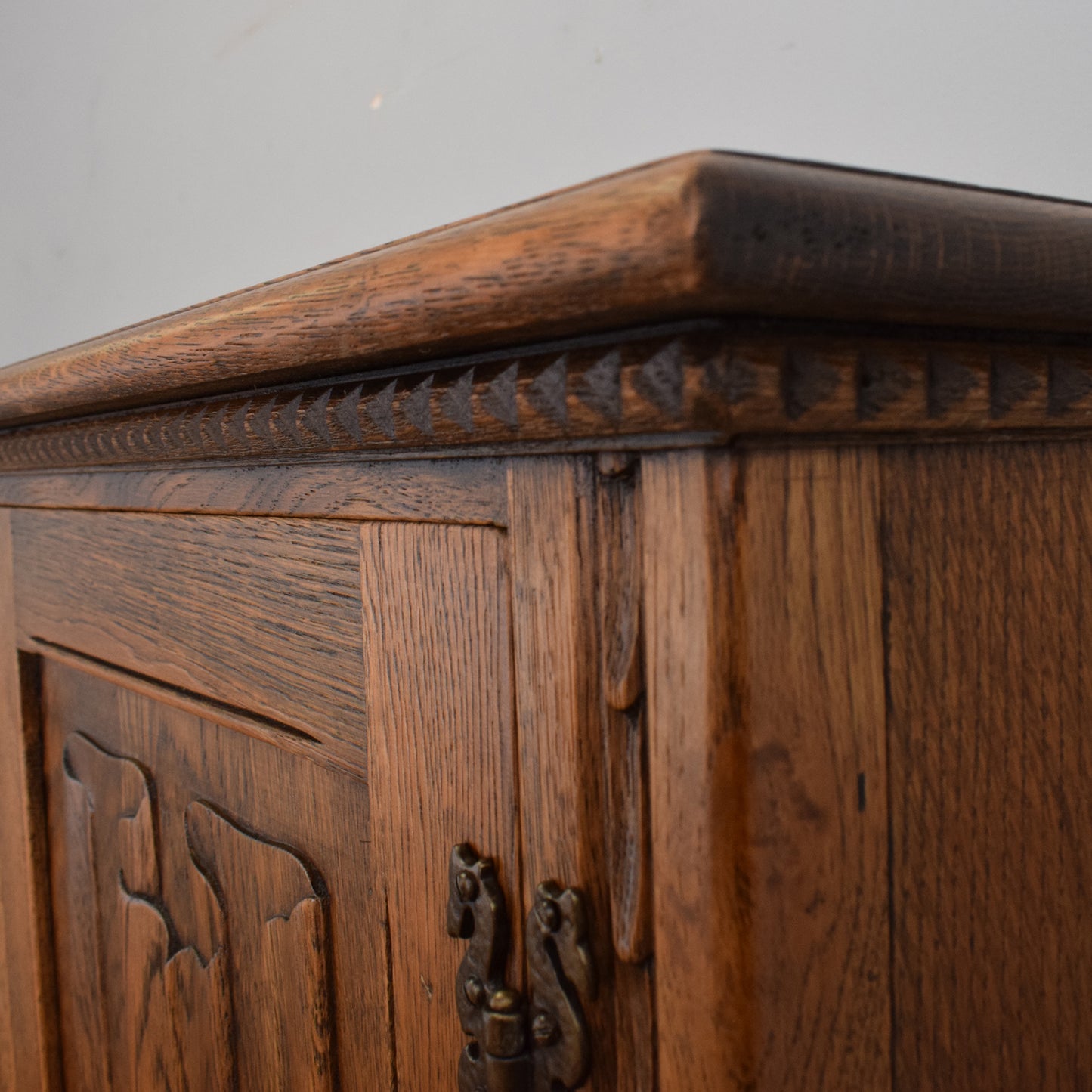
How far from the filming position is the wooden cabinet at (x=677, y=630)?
22 centimetres

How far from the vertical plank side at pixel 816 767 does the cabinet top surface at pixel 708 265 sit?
0.04 metres

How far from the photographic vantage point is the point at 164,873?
A: 1.66 feet

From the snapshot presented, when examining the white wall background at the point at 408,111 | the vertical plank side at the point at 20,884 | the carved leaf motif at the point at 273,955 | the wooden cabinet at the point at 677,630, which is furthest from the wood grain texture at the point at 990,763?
the vertical plank side at the point at 20,884

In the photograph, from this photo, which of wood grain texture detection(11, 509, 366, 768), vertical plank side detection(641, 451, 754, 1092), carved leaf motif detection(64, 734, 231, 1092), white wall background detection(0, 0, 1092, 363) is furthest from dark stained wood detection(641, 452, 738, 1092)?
white wall background detection(0, 0, 1092, 363)

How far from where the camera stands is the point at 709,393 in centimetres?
21

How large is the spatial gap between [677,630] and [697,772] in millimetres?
31

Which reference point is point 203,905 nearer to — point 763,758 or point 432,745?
point 432,745

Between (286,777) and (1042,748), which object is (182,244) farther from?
(1042,748)

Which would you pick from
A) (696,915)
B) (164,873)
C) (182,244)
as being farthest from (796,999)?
(182,244)

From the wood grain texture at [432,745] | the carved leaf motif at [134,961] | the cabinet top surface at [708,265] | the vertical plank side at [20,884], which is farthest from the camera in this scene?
the vertical plank side at [20,884]

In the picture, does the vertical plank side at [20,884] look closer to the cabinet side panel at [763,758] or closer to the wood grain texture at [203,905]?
the wood grain texture at [203,905]

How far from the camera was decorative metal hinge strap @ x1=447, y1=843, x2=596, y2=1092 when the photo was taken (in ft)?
0.88

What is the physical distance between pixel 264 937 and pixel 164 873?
11cm

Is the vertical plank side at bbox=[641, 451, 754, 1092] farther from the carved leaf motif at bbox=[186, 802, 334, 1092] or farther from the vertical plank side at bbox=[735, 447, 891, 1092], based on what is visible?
the carved leaf motif at bbox=[186, 802, 334, 1092]
